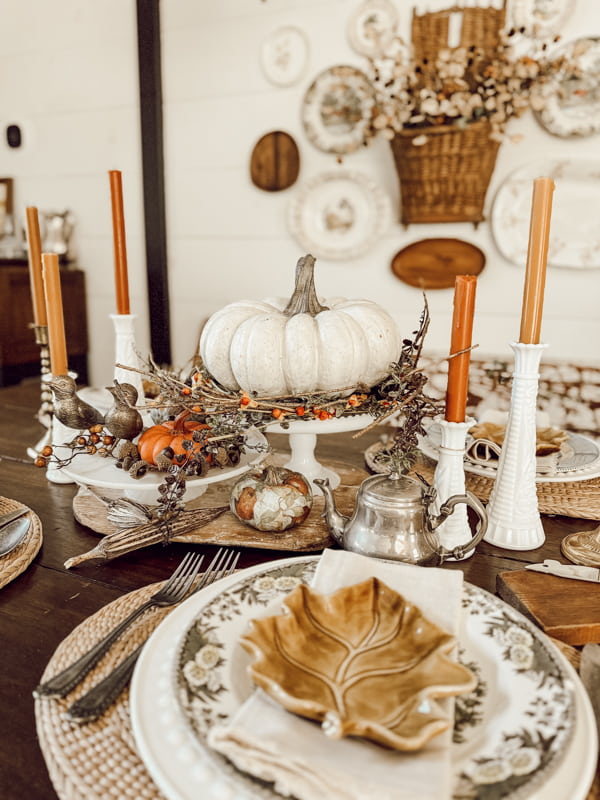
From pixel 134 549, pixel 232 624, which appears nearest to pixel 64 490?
pixel 134 549

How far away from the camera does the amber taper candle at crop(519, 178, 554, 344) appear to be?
0.69 meters

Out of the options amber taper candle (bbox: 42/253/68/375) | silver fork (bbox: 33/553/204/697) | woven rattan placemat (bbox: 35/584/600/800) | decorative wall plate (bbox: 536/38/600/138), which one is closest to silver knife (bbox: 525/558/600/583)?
woven rattan placemat (bbox: 35/584/600/800)

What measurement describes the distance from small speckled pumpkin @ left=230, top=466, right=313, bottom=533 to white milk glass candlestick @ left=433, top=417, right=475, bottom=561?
0.17 metres

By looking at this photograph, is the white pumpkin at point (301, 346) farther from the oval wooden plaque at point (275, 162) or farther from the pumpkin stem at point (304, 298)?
the oval wooden plaque at point (275, 162)

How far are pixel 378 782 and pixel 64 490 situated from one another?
0.74 m

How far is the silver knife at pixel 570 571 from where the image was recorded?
631 mm

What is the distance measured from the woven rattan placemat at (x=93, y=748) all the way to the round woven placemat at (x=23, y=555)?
182 millimetres

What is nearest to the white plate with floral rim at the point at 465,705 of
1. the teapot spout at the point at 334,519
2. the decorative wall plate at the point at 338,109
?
the teapot spout at the point at 334,519

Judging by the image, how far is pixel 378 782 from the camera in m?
0.33

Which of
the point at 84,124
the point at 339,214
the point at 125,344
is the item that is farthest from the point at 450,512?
the point at 84,124

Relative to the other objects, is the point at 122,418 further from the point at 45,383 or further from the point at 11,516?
the point at 45,383

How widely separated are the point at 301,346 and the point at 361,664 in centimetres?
46

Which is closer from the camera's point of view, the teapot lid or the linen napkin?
the linen napkin

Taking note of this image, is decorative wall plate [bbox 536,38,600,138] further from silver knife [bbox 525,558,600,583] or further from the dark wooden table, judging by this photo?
silver knife [bbox 525,558,600,583]
